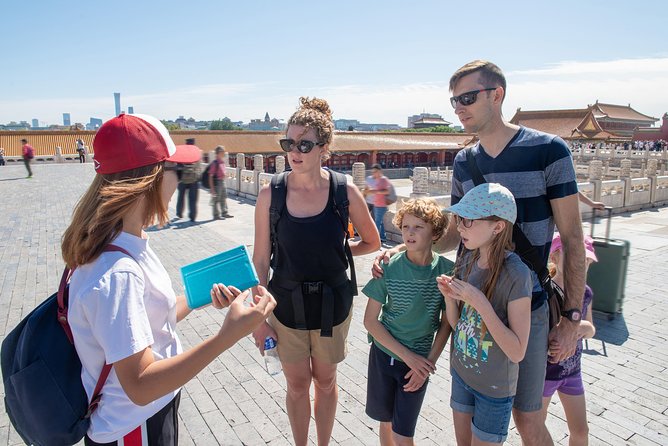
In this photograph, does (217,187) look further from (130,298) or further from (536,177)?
(130,298)

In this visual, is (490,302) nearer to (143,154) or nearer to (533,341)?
(533,341)

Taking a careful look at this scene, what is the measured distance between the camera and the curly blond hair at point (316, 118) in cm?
270

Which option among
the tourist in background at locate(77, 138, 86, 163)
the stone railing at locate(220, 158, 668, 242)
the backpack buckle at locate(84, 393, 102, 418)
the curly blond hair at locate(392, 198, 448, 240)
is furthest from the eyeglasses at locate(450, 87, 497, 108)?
the tourist in background at locate(77, 138, 86, 163)

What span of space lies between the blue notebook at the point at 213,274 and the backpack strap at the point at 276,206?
0.86 meters

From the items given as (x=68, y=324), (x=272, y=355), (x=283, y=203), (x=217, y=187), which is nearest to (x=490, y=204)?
(x=283, y=203)

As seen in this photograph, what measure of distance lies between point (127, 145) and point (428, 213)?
5.10 ft

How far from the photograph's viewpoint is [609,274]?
5.60 meters

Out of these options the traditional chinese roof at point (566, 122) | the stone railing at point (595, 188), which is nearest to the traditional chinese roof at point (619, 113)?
the traditional chinese roof at point (566, 122)

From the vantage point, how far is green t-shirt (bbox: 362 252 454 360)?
2.58 m

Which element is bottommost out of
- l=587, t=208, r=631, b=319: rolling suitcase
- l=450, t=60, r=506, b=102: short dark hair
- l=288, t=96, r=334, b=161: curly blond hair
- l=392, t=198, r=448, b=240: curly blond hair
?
l=587, t=208, r=631, b=319: rolling suitcase

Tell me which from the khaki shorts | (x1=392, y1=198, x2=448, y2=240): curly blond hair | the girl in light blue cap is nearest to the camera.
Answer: the girl in light blue cap

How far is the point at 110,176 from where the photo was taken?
1.63 m

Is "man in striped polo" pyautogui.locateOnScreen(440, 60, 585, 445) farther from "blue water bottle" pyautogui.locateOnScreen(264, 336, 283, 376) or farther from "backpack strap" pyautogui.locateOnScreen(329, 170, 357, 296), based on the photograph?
"blue water bottle" pyautogui.locateOnScreen(264, 336, 283, 376)

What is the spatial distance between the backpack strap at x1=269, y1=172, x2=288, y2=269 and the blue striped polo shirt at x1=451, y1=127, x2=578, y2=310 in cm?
117
